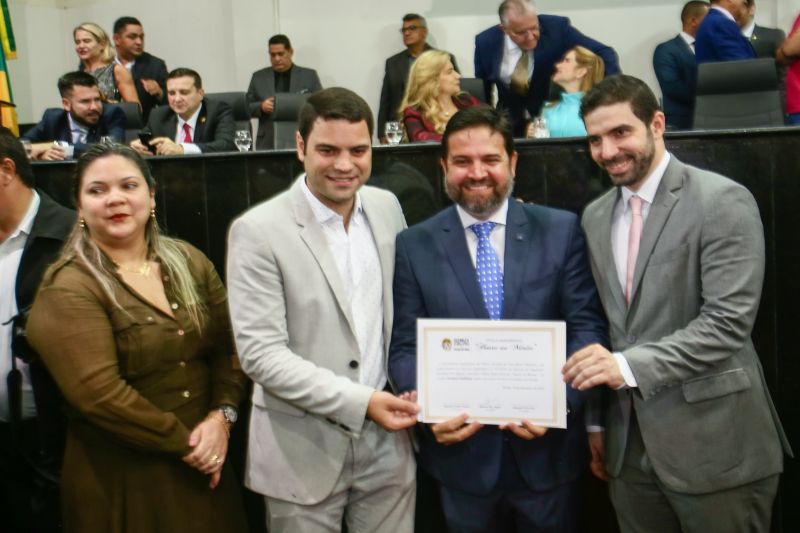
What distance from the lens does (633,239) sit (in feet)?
7.50

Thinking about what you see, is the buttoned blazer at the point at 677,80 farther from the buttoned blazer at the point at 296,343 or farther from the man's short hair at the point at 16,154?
the man's short hair at the point at 16,154

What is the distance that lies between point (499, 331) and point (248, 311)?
2.17ft

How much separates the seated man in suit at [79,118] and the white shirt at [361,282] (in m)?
3.22

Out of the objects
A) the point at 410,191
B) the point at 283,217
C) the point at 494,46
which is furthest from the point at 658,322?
the point at 494,46

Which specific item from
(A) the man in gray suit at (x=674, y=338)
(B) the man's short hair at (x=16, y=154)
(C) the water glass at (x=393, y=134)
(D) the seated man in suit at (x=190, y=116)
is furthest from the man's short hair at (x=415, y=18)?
(A) the man in gray suit at (x=674, y=338)

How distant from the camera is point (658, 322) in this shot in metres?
2.21

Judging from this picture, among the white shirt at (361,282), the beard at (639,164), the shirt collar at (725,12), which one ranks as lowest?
Answer: the white shirt at (361,282)

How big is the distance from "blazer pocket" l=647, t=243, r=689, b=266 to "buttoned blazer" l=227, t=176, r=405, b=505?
73 centimetres

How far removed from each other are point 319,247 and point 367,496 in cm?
71

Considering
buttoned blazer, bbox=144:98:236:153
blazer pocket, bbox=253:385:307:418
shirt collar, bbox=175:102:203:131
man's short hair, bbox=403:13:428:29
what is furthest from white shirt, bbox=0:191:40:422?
man's short hair, bbox=403:13:428:29

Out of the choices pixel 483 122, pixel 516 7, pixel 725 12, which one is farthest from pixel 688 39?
pixel 483 122

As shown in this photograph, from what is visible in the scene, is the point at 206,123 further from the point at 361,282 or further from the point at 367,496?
the point at 367,496

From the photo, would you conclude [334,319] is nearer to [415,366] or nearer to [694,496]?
[415,366]

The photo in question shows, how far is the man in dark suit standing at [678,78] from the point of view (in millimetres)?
5746
